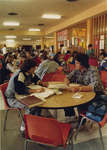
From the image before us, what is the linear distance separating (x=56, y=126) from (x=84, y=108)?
44.9 inches

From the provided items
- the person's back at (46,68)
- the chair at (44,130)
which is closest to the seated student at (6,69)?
the person's back at (46,68)

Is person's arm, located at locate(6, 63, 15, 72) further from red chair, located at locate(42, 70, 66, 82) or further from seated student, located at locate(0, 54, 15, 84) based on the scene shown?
red chair, located at locate(42, 70, 66, 82)

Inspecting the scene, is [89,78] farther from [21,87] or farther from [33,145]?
[33,145]

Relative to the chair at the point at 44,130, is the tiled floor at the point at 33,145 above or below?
below

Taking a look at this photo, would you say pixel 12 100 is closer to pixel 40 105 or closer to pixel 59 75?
pixel 40 105

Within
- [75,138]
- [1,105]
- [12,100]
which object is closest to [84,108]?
[75,138]

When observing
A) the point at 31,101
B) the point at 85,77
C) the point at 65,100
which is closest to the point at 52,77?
the point at 85,77

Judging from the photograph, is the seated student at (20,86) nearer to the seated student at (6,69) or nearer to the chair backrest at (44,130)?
the chair backrest at (44,130)

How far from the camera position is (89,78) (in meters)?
2.41

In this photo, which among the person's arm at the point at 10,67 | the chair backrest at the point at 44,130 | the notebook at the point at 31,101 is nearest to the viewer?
the chair backrest at the point at 44,130

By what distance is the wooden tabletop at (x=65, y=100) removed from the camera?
5.69 feet

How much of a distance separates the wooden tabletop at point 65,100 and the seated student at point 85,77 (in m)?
0.12

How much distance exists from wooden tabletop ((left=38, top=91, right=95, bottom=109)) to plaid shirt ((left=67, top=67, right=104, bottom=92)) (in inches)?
7.5

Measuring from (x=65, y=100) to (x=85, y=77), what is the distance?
2.44ft
